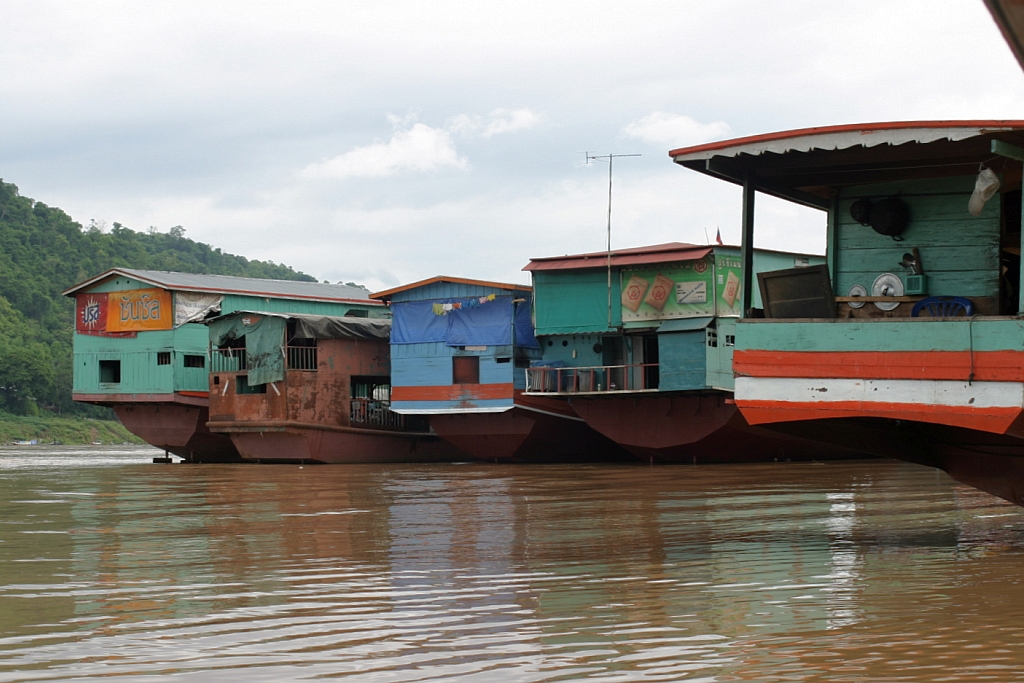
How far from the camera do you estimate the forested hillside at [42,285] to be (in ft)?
179

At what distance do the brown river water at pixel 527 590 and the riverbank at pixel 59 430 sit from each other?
41.9 metres

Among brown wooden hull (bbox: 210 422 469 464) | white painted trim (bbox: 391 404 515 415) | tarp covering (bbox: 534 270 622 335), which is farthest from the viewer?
brown wooden hull (bbox: 210 422 469 464)

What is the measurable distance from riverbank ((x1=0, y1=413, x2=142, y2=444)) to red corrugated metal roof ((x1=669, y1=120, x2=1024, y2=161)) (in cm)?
4900

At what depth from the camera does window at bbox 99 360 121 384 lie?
97.7 feet

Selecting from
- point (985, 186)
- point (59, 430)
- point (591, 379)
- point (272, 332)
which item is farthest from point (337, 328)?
point (59, 430)

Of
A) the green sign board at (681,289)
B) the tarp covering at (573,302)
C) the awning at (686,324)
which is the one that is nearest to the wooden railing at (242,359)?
the tarp covering at (573,302)

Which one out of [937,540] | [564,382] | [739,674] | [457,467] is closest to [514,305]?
[564,382]

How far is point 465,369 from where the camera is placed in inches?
977

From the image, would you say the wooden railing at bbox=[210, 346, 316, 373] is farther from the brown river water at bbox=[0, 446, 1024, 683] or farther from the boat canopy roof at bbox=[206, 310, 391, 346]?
the brown river water at bbox=[0, 446, 1024, 683]

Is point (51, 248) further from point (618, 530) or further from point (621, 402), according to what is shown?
point (618, 530)

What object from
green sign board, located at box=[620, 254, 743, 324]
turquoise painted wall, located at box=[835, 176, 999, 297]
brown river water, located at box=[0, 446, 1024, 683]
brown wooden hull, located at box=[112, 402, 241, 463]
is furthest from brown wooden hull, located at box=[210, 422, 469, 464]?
turquoise painted wall, located at box=[835, 176, 999, 297]

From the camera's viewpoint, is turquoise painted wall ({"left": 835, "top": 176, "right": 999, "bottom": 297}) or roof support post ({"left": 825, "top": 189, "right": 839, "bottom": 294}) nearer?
turquoise painted wall ({"left": 835, "top": 176, "right": 999, "bottom": 297})

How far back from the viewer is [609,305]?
2267 centimetres

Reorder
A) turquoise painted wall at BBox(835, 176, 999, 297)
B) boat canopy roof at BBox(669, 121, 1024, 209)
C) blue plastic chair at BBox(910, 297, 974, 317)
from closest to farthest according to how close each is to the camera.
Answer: boat canopy roof at BBox(669, 121, 1024, 209) < blue plastic chair at BBox(910, 297, 974, 317) < turquoise painted wall at BBox(835, 176, 999, 297)
